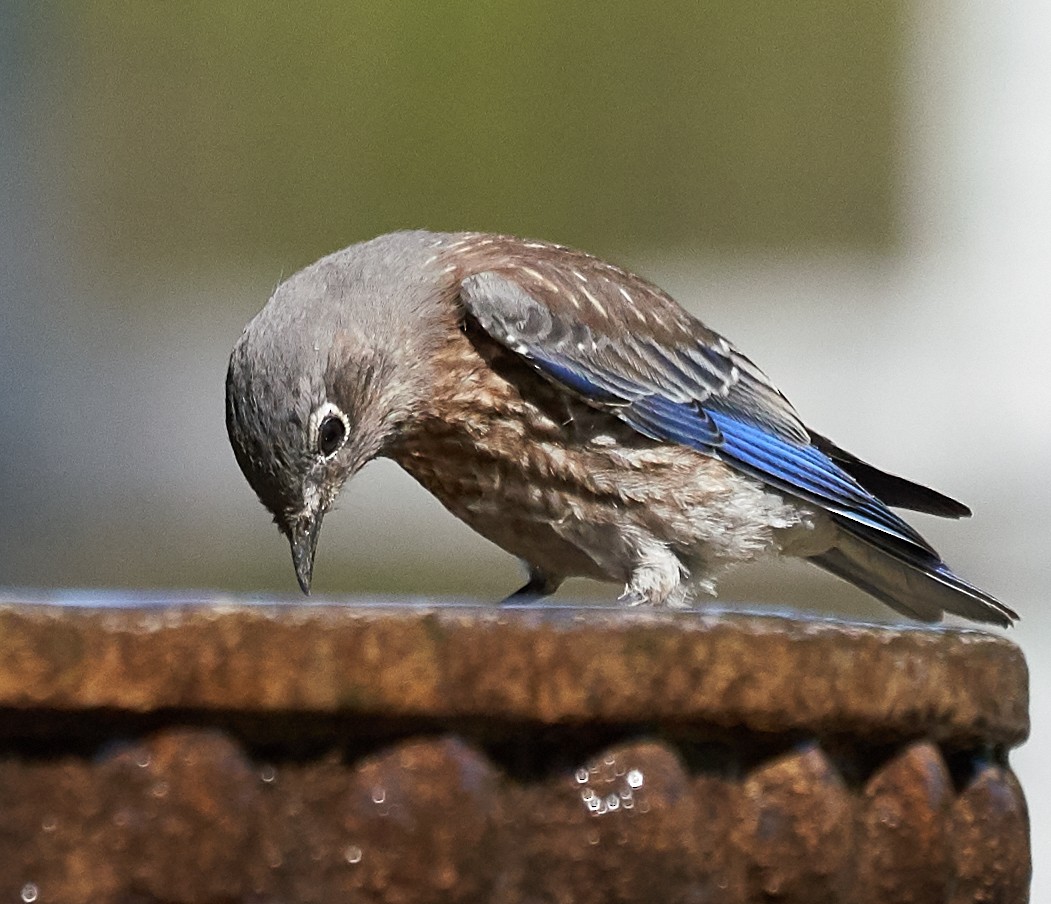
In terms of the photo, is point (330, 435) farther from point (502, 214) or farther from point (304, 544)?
point (502, 214)

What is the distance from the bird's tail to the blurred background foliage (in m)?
3.64

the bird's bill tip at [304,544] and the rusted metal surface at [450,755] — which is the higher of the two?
the rusted metal surface at [450,755]

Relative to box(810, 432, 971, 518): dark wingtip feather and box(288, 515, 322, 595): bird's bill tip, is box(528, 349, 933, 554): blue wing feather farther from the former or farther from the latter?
box(288, 515, 322, 595): bird's bill tip

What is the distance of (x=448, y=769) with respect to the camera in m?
1.63

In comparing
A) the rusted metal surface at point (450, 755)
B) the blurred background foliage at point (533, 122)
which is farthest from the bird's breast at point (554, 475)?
the blurred background foliage at point (533, 122)

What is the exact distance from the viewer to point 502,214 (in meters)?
7.76

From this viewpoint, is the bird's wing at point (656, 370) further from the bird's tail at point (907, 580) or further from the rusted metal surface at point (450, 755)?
the rusted metal surface at point (450, 755)

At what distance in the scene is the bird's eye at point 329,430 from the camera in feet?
10.8

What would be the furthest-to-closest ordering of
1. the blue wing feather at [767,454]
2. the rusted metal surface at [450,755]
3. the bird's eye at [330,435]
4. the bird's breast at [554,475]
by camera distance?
the blue wing feather at [767,454]
the bird's breast at [554,475]
the bird's eye at [330,435]
the rusted metal surface at [450,755]

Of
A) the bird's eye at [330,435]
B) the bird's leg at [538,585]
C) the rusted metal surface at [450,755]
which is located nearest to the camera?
the rusted metal surface at [450,755]

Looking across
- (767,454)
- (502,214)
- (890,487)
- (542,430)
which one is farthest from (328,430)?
(502,214)

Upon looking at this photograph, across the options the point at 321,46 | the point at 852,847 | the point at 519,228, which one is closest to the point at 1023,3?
the point at 519,228

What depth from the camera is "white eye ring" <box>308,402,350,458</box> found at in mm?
3279

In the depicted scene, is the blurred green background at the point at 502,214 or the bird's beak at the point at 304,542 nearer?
the bird's beak at the point at 304,542
